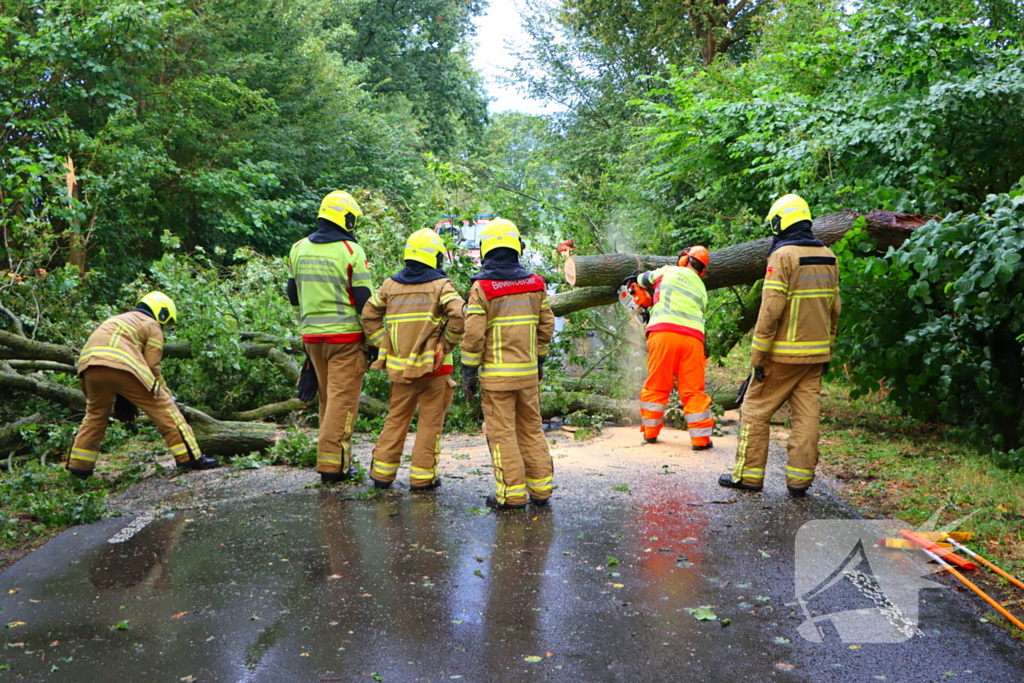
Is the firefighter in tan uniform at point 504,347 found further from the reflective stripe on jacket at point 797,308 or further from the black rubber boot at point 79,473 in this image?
the black rubber boot at point 79,473

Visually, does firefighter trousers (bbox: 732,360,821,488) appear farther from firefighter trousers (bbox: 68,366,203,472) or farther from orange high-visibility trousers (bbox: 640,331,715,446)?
firefighter trousers (bbox: 68,366,203,472)

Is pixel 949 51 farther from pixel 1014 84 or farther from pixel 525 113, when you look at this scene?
pixel 525 113

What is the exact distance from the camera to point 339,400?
6184mm

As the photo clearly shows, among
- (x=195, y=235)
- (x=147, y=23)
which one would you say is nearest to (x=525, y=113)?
(x=195, y=235)

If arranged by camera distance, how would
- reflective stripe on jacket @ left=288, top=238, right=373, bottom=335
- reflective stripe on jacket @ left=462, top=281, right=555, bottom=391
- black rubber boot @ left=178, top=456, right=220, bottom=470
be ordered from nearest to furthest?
reflective stripe on jacket @ left=462, top=281, right=555, bottom=391 → reflective stripe on jacket @ left=288, top=238, right=373, bottom=335 → black rubber boot @ left=178, top=456, right=220, bottom=470

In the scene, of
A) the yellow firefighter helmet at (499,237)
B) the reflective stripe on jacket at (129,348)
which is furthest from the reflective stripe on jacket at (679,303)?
the reflective stripe on jacket at (129,348)

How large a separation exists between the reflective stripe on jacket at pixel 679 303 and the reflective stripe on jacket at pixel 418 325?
255 centimetres

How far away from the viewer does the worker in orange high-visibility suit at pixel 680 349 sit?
7586mm

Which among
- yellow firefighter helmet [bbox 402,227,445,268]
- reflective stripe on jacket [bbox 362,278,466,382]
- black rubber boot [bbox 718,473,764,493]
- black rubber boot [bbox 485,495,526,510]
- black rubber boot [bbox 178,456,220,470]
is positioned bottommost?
black rubber boot [bbox 178,456,220,470]

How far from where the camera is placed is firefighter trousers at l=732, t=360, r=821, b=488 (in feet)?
19.4

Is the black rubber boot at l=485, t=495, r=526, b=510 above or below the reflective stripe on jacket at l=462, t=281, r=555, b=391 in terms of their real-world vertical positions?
below

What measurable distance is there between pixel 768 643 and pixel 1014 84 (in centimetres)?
566

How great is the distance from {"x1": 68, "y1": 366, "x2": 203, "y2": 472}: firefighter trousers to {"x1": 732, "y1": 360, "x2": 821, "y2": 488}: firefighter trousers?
4360 millimetres

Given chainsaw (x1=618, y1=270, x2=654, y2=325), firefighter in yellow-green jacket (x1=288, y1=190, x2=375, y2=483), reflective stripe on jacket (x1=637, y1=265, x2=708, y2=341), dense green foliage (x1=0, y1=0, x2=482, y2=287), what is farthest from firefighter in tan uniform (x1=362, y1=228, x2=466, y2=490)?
dense green foliage (x1=0, y1=0, x2=482, y2=287)
